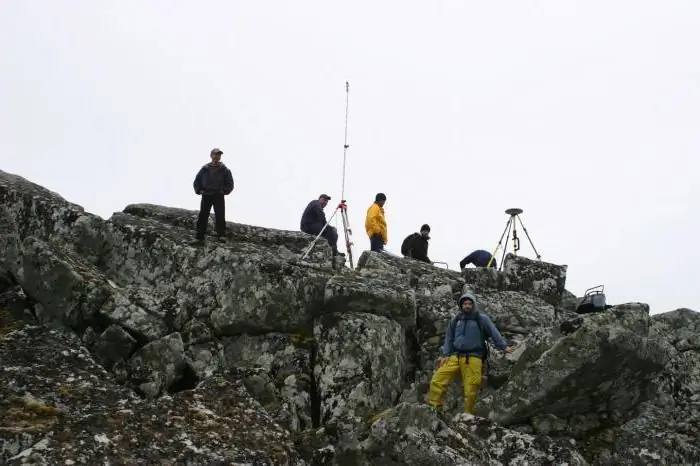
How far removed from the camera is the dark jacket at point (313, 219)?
24438 millimetres

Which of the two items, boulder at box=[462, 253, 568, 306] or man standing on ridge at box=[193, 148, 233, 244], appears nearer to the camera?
man standing on ridge at box=[193, 148, 233, 244]

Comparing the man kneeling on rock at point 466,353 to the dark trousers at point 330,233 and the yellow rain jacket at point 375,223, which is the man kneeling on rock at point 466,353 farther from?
the yellow rain jacket at point 375,223

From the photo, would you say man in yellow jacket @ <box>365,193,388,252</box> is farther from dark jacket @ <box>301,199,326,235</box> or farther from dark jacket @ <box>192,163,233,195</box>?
dark jacket @ <box>192,163,233,195</box>

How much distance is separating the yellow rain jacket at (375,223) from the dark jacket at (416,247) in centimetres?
80

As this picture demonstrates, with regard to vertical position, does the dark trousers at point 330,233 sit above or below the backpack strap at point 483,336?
above

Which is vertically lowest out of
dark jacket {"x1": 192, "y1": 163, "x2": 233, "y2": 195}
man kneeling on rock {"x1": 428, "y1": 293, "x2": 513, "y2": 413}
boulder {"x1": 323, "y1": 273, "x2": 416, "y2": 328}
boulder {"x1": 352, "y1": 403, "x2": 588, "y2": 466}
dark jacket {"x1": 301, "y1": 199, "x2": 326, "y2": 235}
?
boulder {"x1": 352, "y1": 403, "x2": 588, "y2": 466}

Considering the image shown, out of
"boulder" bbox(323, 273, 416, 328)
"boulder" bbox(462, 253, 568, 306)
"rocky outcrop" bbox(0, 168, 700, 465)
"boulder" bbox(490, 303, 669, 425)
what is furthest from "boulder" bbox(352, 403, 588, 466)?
"boulder" bbox(462, 253, 568, 306)

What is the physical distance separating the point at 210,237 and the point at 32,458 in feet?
38.3

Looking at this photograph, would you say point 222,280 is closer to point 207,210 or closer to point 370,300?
point 207,210

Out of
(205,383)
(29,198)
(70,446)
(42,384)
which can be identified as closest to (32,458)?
(70,446)

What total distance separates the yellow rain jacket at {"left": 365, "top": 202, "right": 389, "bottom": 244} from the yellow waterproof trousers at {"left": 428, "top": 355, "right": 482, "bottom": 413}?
10.8 m

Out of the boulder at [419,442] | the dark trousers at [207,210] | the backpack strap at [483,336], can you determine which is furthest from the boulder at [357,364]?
the dark trousers at [207,210]

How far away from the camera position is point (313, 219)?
24625 millimetres

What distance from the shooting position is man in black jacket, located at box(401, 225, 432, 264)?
84.5 ft
